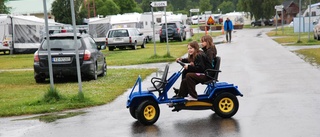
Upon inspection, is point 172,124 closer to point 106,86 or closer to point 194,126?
point 194,126

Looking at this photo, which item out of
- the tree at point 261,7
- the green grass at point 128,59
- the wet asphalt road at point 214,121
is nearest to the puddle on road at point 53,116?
the wet asphalt road at point 214,121

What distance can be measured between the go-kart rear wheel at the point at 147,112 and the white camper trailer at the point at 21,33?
113 ft

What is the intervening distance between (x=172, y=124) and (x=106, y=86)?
22.8ft

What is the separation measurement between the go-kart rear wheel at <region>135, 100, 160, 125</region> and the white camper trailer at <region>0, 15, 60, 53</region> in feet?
113

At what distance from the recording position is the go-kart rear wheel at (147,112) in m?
9.61

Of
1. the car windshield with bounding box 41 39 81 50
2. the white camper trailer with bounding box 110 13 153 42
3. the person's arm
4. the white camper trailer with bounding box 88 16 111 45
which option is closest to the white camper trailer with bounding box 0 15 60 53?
the white camper trailer with bounding box 88 16 111 45

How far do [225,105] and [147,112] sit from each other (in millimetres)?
1325

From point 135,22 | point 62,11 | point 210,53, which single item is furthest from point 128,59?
point 62,11

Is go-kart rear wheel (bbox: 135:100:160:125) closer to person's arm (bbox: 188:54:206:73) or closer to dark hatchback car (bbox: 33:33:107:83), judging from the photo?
person's arm (bbox: 188:54:206:73)

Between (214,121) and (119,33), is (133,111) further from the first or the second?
(119,33)

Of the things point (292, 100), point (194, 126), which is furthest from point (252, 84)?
point (194, 126)

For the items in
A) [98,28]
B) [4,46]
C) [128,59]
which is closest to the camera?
[128,59]

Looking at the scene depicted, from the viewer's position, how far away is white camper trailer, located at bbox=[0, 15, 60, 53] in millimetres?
42406

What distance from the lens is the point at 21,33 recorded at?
4316cm
